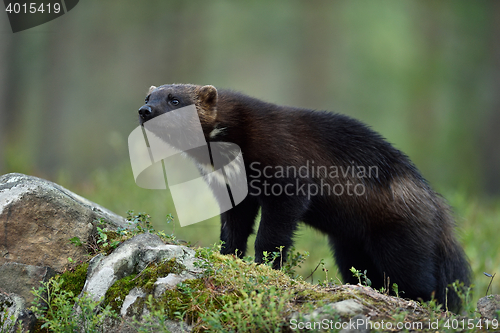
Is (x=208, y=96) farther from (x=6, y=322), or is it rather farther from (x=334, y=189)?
(x=6, y=322)

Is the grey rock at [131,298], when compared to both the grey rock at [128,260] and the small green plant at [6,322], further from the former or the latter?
the small green plant at [6,322]

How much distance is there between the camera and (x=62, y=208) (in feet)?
9.41

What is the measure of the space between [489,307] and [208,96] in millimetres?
2540

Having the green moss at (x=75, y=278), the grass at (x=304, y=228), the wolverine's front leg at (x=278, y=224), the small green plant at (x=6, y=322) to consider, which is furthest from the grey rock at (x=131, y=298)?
the grass at (x=304, y=228)

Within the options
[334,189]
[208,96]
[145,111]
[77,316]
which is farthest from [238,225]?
[77,316]

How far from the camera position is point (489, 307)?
7.69ft

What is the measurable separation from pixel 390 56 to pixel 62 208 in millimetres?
14735

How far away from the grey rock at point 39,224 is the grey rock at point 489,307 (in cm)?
230

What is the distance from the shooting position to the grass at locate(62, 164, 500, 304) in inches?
211

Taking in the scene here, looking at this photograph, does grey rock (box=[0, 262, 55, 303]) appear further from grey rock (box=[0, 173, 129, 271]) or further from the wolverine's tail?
the wolverine's tail

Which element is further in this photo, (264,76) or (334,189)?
(264,76)

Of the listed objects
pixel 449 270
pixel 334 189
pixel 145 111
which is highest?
pixel 145 111

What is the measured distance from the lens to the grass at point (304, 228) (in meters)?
5.36

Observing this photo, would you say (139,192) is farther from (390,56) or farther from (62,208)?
(390,56)
